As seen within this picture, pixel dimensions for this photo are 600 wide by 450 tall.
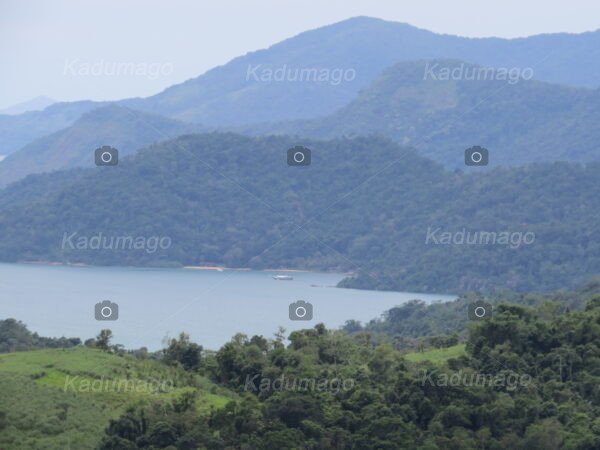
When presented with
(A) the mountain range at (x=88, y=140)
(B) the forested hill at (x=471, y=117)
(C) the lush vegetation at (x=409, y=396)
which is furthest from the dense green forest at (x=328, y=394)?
(A) the mountain range at (x=88, y=140)

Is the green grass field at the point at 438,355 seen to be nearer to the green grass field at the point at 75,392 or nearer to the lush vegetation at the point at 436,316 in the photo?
the green grass field at the point at 75,392

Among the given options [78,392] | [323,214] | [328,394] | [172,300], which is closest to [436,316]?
[172,300]

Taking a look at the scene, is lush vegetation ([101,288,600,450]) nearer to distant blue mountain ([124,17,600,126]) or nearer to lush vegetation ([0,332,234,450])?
lush vegetation ([0,332,234,450])

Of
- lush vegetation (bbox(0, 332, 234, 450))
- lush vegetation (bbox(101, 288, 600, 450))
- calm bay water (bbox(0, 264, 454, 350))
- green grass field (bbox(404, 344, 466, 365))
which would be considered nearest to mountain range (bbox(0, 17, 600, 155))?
calm bay water (bbox(0, 264, 454, 350))

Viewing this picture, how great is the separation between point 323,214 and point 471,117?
4184 cm

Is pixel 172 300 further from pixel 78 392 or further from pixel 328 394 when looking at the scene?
pixel 78 392

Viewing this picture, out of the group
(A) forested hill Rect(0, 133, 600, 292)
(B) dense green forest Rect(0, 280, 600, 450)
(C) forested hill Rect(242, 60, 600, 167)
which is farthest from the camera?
(C) forested hill Rect(242, 60, 600, 167)

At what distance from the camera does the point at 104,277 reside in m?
85.8

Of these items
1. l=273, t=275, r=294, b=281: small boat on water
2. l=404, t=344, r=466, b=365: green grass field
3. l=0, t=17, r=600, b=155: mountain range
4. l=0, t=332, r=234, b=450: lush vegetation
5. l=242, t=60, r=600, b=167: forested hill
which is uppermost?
l=0, t=17, r=600, b=155: mountain range

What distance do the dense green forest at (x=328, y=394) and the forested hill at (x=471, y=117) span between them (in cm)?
9969

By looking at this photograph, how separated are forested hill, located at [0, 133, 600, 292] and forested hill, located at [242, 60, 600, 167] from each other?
29.2 metres

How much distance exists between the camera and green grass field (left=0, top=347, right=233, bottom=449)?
26.2 meters

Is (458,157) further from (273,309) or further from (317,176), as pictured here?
(273,309)

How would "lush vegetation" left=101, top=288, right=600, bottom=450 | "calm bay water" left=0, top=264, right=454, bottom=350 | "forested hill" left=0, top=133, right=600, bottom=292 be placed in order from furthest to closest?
"forested hill" left=0, top=133, right=600, bottom=292, "calm bay water" left=0, top=264, right=454, bottom=350, "lush vegetation" left=101, top=288, right=600, bottom=450
